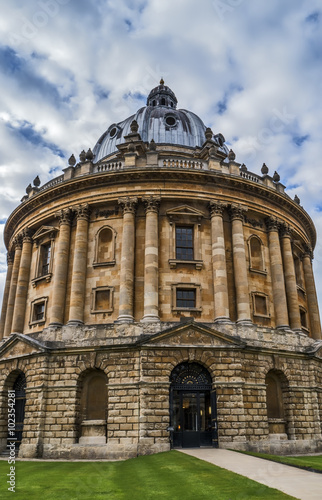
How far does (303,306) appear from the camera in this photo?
34125 mm

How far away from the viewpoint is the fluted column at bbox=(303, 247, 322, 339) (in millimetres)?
35094

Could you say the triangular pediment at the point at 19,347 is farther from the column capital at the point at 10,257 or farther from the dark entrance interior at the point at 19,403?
the column capital at the point at 10,257

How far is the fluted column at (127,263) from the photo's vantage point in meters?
26.6

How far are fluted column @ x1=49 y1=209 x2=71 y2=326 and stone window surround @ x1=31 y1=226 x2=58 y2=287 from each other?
102 centimetres

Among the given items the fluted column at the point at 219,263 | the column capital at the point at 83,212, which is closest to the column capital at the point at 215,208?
the fluted column at the point at 219,263

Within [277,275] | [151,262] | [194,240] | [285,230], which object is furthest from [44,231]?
[285,230]

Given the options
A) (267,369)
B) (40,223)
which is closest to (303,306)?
(267,369)

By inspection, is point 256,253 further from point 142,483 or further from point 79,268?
point 142,483

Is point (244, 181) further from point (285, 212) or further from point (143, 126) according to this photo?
point (143, 126)

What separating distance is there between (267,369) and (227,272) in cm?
684

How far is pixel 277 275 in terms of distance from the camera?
30.8m

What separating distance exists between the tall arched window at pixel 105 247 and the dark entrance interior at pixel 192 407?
9.03 metres

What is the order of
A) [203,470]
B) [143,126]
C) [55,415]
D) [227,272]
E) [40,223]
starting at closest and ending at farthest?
[203,470] < [55,415] < [227,272] < [40,223] < [143,126]

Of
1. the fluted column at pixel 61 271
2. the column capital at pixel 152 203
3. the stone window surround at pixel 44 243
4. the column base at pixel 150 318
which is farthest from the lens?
the stone window surround at pixel 44 243
